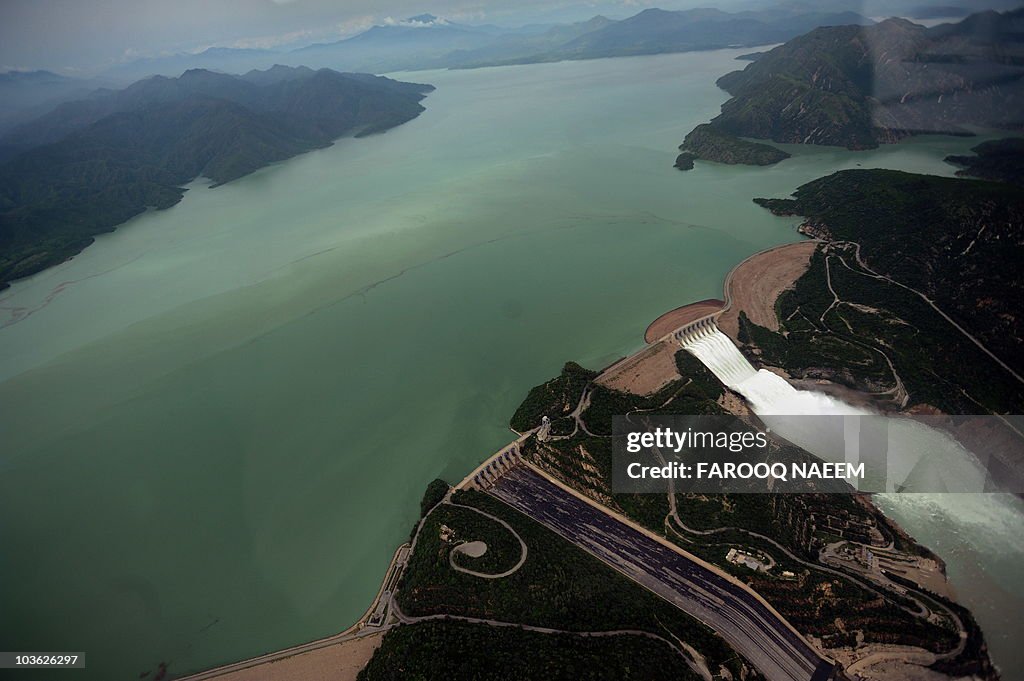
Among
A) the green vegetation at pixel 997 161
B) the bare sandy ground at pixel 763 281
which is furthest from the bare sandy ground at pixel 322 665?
the green vegetation at pixel 997 161

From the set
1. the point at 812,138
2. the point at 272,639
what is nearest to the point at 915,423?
the point at 272,639

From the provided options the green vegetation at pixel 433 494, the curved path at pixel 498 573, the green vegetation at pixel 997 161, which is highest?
the green vegetation at pixel 997 161

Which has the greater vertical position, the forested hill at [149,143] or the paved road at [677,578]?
the forested hill at [149,143]

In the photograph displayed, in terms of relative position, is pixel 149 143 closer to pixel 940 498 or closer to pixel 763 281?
pixel 763 281

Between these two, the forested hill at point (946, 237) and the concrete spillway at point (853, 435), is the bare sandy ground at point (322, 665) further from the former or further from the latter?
the forested hill at point (946, 237)

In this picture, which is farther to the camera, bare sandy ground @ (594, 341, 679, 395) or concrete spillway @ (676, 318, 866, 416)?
bare sandy ground @ (594, 341, 679, 395)

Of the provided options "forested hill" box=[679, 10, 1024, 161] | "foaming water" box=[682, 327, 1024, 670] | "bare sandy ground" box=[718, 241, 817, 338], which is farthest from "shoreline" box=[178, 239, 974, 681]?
"forested hill" box=[679, 10, 1024, 161]

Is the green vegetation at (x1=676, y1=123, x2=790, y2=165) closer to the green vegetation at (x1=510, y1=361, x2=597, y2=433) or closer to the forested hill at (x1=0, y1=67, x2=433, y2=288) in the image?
the green vegetation at (x1=510, y1=361, x2=597, y2=433)
